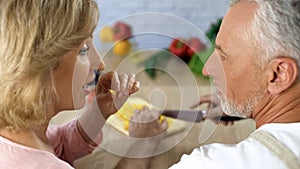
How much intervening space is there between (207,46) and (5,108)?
19.7 inches

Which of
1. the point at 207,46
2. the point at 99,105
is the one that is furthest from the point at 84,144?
the point at 207,46

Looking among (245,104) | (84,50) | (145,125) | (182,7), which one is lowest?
(182,7)

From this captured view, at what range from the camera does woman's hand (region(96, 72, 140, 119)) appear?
1.11 metres

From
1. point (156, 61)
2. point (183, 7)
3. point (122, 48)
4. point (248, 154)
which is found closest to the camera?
point (248, 154)

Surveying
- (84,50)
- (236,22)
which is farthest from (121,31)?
(236,22)

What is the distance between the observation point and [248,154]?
0.84 metres

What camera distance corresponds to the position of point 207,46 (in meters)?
1.17

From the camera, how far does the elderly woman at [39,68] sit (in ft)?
2.83

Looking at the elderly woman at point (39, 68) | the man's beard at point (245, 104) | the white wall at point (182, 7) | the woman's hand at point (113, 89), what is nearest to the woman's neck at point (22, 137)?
the elderly woman at point (39, 68)

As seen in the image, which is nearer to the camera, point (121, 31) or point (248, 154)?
point (248, 154)

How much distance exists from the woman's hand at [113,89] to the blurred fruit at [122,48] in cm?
5

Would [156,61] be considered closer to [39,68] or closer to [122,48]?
[122,48]

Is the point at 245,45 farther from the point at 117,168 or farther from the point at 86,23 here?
the point at 117,168

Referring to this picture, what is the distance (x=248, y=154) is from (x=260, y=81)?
0.17 m
